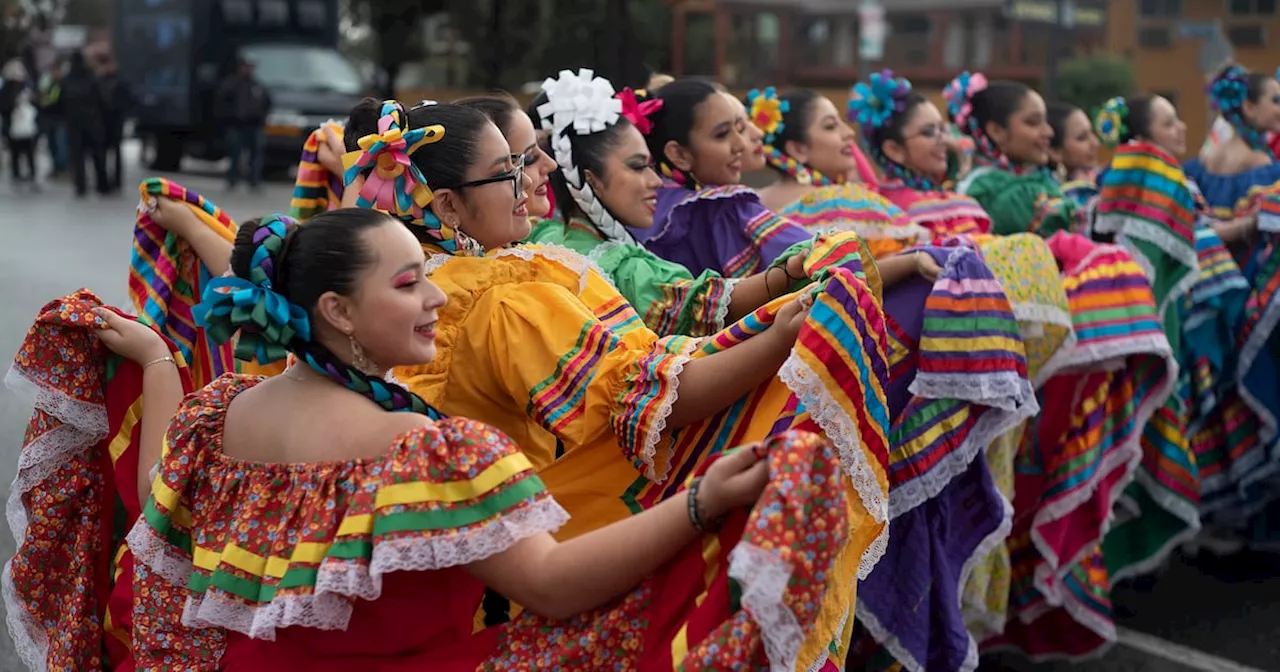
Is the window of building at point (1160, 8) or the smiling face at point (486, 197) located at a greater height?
the window of building at point (1160, 8)

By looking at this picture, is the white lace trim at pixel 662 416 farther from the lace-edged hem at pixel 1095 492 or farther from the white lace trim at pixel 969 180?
the white lace trim at pixel 969 180

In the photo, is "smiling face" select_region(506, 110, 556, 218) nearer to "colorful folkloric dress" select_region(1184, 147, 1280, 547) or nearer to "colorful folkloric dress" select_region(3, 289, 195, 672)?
"colorful folkloric dress" select_region(3, 289, 195, 672)

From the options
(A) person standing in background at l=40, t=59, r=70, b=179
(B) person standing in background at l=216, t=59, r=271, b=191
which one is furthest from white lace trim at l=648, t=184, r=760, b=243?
(A) person standing in background at l=40, t=59, r=70, b=179

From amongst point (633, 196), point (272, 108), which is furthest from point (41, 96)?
point (633, 196)

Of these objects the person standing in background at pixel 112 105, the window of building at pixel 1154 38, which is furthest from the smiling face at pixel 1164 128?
the window of building at pixel 1154 38

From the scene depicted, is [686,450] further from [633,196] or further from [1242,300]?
[1242,300]

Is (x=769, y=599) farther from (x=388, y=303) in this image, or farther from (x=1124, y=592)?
(x=1124, y=592)

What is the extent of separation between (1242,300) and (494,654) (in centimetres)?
482

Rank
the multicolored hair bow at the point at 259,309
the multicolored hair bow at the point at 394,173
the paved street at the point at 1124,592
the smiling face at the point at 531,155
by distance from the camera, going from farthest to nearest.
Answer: the paved street at the point at 1124,592 < the smiling face at the point at 531,155 < the multicolored hair bow at the point at 394,173 < the multicolored hair bow at the point at 259,309

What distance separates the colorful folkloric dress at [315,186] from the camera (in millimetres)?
3992

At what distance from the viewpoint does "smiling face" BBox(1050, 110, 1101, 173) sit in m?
7.38

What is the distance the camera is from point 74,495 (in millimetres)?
3387

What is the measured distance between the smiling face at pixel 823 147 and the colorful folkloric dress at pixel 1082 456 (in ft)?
2.76

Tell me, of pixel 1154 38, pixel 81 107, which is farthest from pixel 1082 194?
pixel 1154 38
